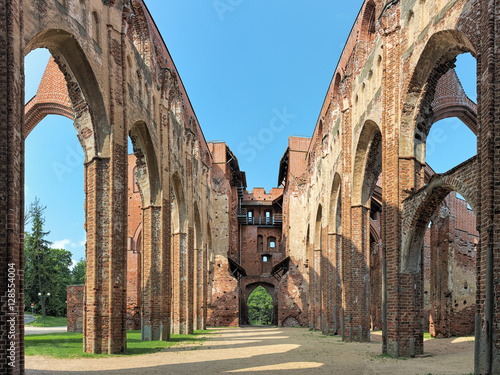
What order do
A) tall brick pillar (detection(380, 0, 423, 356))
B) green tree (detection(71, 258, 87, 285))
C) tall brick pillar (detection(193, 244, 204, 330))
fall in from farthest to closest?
green tree (detection(71, 258, 87, 285))
tall brick pillar (detection(193, 244, 204, 330))
tall brick pillar (detection(380, 0, 423, 356))

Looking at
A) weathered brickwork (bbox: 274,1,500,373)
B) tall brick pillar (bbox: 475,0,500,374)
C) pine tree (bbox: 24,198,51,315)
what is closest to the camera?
tall brick pillar (bbox: 475,0,500,374)

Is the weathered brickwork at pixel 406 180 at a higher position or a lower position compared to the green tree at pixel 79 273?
higher

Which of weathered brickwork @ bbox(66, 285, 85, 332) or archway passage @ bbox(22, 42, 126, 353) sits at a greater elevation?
archway passage @ bbox(22, 42, 126, 353)

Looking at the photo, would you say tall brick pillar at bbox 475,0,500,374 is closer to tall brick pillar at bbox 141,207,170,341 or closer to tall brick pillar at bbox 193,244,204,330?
tall brick pillar at bbox 141,207,170,341

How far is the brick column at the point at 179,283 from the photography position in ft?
71.9

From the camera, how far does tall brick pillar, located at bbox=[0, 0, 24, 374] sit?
7.00m

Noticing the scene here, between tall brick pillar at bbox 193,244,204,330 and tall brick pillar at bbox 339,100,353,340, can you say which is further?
tall brick pillar at bbox 193,244,204,330

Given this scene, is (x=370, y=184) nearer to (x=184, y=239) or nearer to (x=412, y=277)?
(x=412, y=277)

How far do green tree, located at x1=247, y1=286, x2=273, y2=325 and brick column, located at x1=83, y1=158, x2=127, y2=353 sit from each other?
51.4m

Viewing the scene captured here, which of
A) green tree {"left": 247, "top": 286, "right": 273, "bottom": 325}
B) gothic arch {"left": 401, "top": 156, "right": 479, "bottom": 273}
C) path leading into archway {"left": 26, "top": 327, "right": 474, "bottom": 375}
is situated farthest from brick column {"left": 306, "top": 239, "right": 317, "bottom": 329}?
green tree {"left": 247, "top": 286, "right": 273, "bottom": 325}

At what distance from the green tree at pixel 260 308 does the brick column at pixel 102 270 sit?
169ft

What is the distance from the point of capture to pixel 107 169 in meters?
12.5

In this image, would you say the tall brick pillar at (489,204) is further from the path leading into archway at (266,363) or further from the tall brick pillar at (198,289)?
the tall brick pillar at (198,289)
